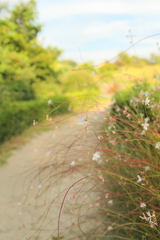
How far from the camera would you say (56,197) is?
2.21 meters

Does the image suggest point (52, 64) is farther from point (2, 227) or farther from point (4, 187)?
point (2, 227)

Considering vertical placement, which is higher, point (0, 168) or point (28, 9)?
point (28, 9)

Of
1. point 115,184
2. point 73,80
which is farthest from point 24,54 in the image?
point 115,184

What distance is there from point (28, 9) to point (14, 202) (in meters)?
11.6

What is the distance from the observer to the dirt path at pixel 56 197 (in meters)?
2.85

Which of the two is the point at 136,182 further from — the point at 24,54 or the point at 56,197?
the point at 24,54

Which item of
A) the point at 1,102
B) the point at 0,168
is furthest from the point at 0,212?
the point at 1,102

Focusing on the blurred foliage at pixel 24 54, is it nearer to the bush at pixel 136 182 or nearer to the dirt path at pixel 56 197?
the dirt path at pixel 56 197

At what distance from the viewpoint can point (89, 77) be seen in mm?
15086

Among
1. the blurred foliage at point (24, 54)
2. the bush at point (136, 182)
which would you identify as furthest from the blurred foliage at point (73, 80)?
the bush at point (136, 182)

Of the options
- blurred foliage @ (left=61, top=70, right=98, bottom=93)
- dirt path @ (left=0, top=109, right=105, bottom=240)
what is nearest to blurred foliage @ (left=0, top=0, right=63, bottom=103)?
blurred foliage @ (left=61, top=70, right=98, bottom=93)

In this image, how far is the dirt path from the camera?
9.35 feet

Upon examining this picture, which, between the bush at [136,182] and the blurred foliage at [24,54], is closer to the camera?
the bush at [136,182]

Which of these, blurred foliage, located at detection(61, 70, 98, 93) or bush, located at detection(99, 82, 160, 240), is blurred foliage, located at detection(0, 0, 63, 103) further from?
bush, located at detection(99, 82, 160, 240)
